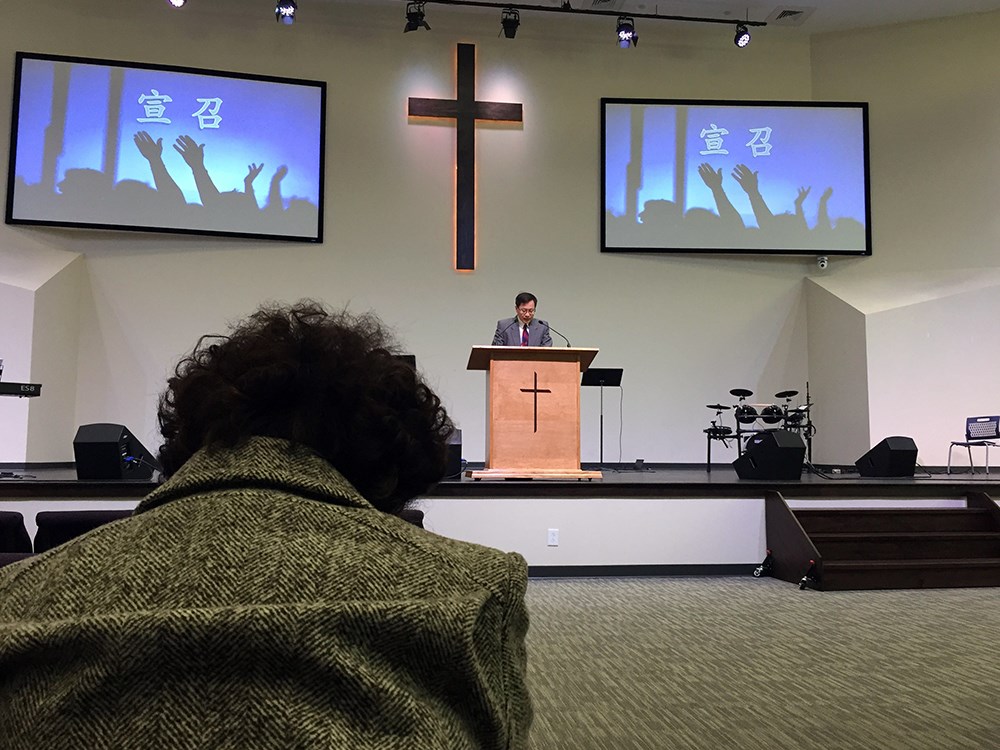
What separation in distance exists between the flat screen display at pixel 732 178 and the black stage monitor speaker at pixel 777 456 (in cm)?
303

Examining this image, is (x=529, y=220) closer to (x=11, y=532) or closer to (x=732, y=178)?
(x=732, y=178)

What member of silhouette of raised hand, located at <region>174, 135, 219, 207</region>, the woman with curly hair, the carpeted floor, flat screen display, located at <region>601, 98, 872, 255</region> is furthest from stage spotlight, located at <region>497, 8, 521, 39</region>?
the woman with curly hair

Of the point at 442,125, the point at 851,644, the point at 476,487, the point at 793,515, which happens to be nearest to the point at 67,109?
the point at 442,125

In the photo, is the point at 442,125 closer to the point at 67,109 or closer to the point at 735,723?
the point at 67,109

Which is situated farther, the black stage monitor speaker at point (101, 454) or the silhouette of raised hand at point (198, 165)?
the silhouette of raised hand at point (198, 165)

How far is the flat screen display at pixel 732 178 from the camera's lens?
799cm

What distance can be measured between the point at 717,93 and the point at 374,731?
8.65 meters

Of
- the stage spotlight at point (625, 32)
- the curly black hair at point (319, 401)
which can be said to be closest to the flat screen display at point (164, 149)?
the stage spotlight at point (625, 32)

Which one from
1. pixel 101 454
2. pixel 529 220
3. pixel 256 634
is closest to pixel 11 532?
pixel 256 634

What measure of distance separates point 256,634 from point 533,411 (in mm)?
4392

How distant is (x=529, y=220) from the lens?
7.98 meters

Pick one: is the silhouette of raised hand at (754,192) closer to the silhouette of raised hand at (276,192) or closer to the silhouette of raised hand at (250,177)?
the silhouette of raised hand at (276,192)

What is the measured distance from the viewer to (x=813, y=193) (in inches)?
316

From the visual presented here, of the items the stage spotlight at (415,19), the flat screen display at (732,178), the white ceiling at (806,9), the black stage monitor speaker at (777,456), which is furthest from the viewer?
the flat screen display at (732,178)
